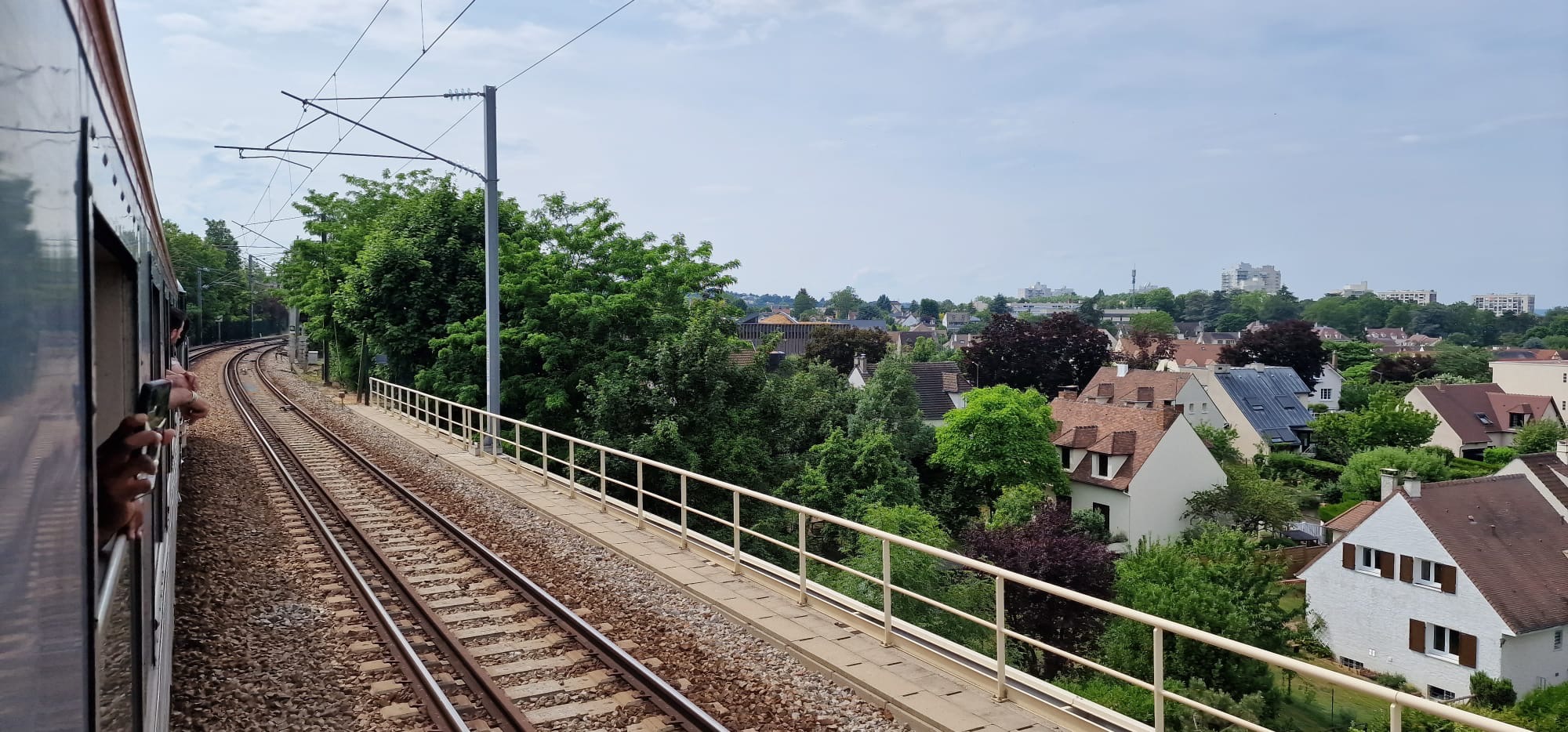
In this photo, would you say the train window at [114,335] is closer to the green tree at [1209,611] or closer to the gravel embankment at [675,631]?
the gravel embankment at [675,631]

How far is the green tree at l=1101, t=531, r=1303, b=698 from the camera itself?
21.6 metres

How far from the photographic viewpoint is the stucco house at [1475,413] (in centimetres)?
5816

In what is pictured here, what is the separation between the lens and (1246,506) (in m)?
38.9

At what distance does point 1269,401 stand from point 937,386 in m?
22.0

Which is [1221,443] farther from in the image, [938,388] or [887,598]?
[887,598]

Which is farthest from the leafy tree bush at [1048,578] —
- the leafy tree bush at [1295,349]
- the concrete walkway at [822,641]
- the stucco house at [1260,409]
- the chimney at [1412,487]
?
the leafy tree bush at [1295,349]

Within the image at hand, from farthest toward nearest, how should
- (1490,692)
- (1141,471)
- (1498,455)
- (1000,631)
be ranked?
(1498,455) < (1141,471) < (1490,692) < (1000,631)

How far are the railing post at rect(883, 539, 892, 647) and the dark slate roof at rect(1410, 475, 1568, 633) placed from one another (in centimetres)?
2575

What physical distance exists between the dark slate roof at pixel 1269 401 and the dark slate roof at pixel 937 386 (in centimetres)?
1641

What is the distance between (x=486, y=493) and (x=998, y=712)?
10940 millimetres

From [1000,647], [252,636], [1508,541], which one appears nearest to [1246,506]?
[1508,541]

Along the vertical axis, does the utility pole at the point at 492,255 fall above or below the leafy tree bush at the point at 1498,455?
above

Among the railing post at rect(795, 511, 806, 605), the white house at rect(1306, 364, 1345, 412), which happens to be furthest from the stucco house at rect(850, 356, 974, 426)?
the railing post at rect(795, 511, 806, 605)

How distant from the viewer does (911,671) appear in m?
7.17
